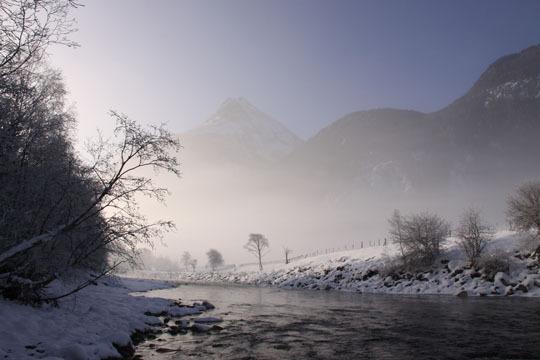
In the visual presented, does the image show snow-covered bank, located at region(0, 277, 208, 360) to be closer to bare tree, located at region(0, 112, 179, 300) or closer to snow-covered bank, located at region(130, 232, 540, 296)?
bare tree, located at region(0, 112, 179, 300)

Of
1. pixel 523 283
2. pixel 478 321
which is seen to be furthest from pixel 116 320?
pixel 523 283

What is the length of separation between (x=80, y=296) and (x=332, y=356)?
17302 mm

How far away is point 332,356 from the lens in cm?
1827

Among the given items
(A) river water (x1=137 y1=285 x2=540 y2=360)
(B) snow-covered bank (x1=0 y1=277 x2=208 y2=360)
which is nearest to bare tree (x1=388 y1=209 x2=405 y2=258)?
(A) river water (x1=137 y1=285 x2=540 y2=360)

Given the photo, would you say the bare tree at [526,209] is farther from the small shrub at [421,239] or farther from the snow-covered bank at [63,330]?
the snow-covered bank at [63,330]

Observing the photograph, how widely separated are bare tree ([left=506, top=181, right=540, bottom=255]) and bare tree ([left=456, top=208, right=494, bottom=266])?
484cm

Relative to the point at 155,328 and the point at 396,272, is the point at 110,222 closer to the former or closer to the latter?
the point at 155,328

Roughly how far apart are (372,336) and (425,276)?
4076 cm

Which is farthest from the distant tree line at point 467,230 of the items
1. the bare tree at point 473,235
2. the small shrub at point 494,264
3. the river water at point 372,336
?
the river water at point 372,336

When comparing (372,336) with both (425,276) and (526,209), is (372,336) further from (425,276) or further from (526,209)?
(425,276)

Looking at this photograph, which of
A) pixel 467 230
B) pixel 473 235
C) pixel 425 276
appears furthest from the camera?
pixel 467 230

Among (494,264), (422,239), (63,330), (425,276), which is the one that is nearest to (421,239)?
(422,239)

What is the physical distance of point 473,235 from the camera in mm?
59906

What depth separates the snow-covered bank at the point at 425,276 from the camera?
47622 mm
